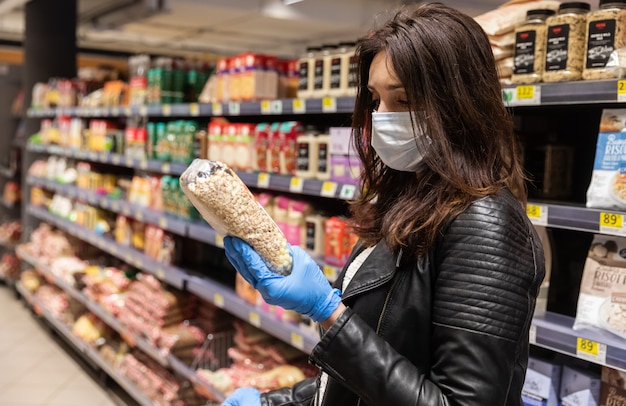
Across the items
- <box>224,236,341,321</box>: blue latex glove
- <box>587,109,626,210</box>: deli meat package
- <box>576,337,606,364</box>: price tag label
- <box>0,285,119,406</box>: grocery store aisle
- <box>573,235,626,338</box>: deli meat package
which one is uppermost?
<box>587,109,626,210</box>: deli meat package

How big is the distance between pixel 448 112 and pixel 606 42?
0.89 meters

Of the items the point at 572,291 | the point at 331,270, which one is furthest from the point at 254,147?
the point at 572,291

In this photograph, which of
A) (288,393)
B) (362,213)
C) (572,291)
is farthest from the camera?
(572,291)

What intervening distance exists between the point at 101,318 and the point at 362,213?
405 centimetres

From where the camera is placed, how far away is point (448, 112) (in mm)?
1158

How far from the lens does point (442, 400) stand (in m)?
1.07

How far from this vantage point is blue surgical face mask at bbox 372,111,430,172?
4.13ft

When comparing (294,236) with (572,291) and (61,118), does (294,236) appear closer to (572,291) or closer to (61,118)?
(572,291)

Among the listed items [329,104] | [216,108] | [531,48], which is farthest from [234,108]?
[531,48]

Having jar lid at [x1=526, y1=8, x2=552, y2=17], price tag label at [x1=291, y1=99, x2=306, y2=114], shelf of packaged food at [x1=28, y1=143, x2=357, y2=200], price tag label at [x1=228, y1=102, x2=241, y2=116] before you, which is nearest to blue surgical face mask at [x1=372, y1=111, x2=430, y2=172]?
jar lid at [x1=526, y1=8, x2=552, y2=17]

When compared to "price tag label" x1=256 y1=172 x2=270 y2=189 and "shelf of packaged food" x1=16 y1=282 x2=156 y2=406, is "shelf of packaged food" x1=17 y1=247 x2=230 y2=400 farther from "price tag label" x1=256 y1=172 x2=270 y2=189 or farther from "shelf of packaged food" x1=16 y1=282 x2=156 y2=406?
"price tag label" x1=256 y1=172 x2=270 y2=189

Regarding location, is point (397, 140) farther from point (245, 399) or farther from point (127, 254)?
point (127, 254)

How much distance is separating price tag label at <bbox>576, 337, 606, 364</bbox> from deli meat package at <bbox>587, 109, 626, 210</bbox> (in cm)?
40

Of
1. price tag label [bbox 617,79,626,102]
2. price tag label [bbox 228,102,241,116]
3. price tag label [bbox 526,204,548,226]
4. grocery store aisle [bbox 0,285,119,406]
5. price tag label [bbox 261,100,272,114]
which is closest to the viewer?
price tag label [bbox 617,79,626,102]
